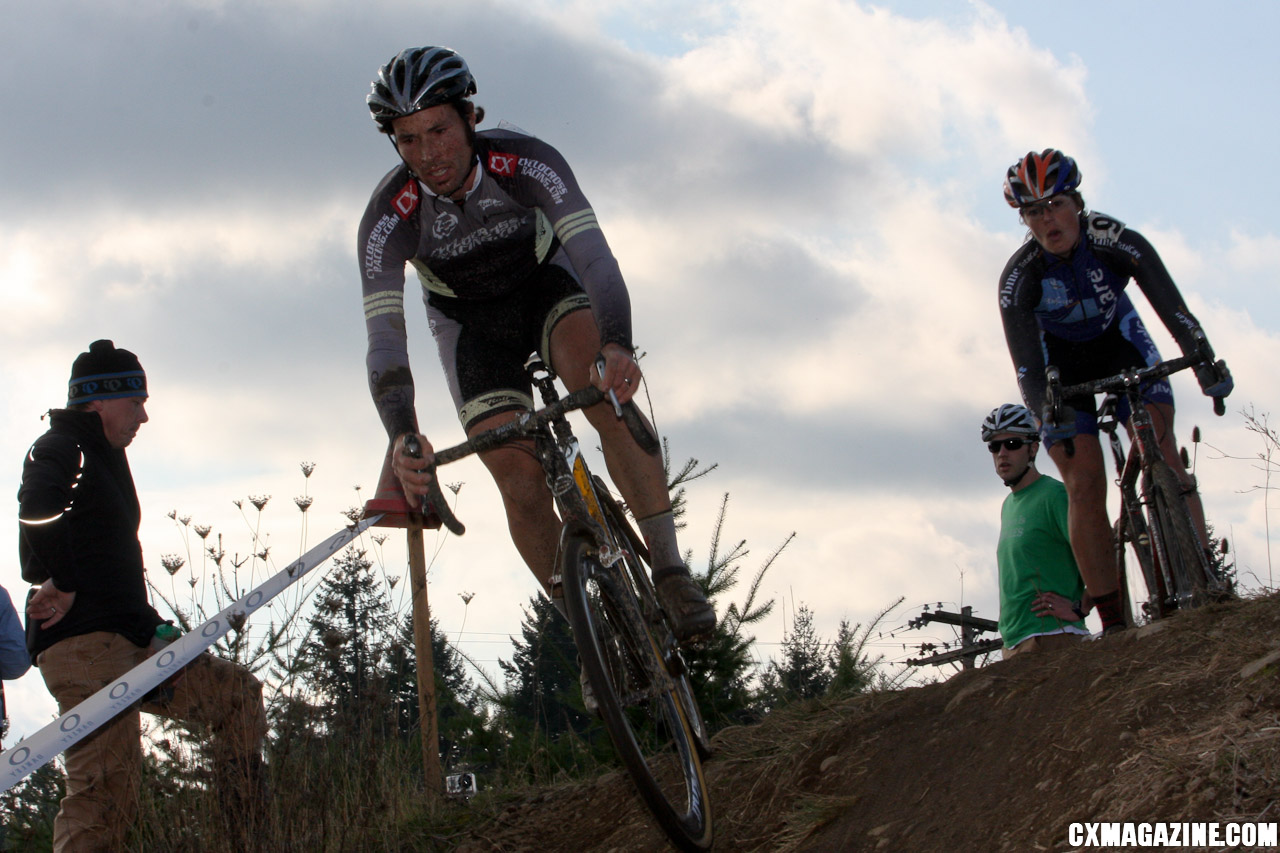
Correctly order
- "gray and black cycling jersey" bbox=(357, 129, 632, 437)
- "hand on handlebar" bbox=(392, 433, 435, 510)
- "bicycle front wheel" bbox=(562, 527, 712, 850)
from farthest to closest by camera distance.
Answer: "gray and black cycling jersey" bbox=(357, 129, 632, 437) → "hand on handlebar" bbox=(392, 433, 435, 510) → "bicycle front wheel" bbox=(562, 527, 712, 850)

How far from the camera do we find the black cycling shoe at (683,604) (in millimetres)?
4305

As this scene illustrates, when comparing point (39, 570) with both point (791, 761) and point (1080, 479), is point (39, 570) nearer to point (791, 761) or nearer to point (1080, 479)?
point (791, 761)

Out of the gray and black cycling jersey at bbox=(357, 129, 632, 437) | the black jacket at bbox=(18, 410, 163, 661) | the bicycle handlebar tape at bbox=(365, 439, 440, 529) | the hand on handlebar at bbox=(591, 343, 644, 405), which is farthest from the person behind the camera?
the bicycle handlebar tape at bbox=(365, 439, 440, 529)

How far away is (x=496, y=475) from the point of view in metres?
4.59

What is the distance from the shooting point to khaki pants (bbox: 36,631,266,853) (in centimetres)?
430

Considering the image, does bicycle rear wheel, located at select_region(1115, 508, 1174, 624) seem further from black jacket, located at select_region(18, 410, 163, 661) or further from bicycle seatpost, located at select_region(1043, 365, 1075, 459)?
black jacket, located at select_region(18, 410, 163, 661)

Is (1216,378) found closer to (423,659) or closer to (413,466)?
(413,466)

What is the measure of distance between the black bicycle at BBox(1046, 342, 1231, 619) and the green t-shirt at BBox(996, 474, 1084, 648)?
0.94 ft

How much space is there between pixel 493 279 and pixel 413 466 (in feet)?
4.24

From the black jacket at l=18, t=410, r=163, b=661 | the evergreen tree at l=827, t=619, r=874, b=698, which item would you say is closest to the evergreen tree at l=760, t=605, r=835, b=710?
the evergreen tree at l=827, t=619, r=874, b=698

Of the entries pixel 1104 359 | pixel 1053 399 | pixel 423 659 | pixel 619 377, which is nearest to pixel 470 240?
pixel 619 377

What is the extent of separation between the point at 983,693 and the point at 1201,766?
1.63m

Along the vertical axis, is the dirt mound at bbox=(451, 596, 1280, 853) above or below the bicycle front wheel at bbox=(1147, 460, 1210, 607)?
below

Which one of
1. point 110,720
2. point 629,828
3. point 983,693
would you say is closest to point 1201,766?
point 983,693
